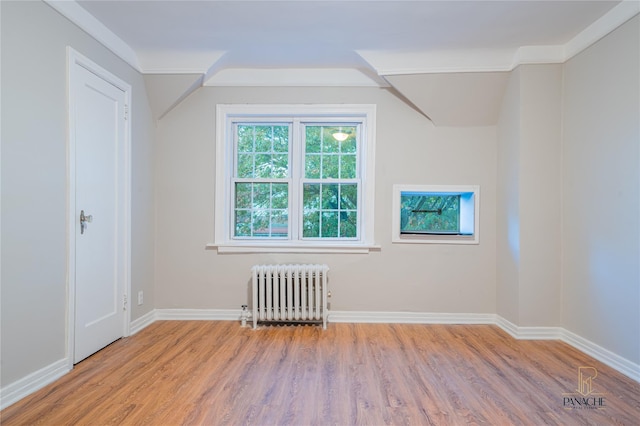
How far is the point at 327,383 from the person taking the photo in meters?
2.11

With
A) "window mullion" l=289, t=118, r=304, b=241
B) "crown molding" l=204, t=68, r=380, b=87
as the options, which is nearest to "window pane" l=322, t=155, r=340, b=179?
"window mullion" l=289, t=118, r=304, b=241

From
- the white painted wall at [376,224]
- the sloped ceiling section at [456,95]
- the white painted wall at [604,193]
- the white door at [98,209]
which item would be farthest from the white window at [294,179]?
the white painted wall at [604,193]

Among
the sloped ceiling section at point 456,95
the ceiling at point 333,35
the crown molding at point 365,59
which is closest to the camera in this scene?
the ceiling at point 333,35

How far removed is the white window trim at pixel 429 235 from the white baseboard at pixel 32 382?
287 cm

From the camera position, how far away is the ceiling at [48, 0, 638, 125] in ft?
7.68

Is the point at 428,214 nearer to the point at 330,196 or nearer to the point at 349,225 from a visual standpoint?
the point at 349,225

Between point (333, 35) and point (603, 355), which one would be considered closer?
point (603, 355)

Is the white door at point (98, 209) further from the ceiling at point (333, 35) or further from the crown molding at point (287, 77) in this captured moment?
the crown molding at point (287, 77)

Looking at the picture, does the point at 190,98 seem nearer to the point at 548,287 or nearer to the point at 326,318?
the point at 326,318

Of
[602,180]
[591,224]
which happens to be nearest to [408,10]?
[602,180]

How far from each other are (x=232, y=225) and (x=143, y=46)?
6.15 feet

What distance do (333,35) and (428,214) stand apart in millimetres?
1973

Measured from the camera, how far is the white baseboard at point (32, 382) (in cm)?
182

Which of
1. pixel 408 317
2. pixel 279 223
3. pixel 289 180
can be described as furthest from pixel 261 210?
pixel 408 317
